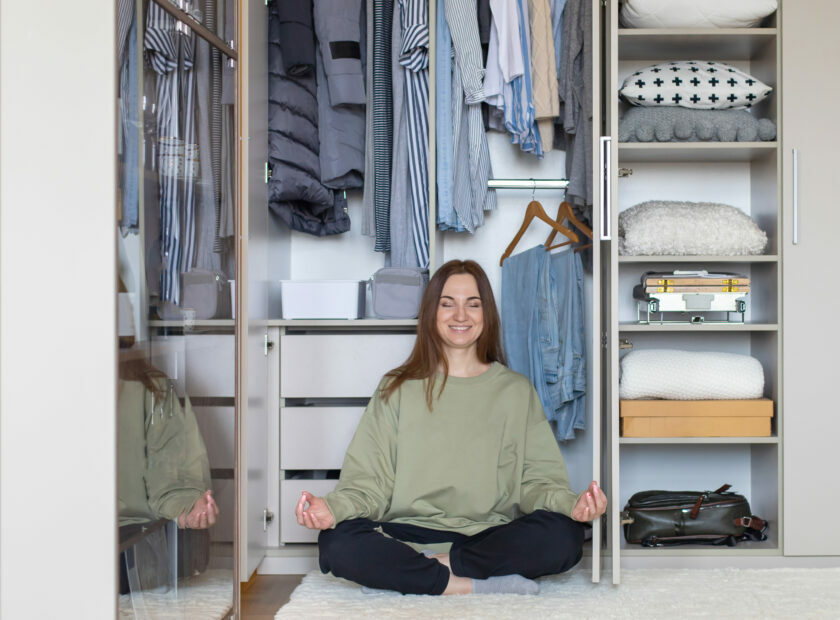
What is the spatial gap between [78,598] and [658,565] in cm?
195

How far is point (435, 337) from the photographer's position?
110 inches

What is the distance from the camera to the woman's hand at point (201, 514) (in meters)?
1.95

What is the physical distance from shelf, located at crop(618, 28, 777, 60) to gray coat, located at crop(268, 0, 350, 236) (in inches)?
42.0

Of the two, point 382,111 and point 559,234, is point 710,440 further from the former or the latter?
point 382,111

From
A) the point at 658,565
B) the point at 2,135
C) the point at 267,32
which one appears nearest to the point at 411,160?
the point at 267,32

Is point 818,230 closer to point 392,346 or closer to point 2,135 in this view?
point 392,346

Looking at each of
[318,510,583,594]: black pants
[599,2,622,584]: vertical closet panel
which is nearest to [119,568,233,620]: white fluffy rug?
[318,510,583,594]: black pants

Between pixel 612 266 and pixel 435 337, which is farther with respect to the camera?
pixel 435 337

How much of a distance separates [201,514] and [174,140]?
833 mm

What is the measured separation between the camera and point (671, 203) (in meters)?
3.04

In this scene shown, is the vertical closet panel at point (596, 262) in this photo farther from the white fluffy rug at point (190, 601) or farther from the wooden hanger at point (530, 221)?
the white fluffy rug at point (190, 601)

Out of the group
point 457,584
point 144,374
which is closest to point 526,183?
point 457,584

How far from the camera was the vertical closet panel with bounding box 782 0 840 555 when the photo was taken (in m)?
2.87

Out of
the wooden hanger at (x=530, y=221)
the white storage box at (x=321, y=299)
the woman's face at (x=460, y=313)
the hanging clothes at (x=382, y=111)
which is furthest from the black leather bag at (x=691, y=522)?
the hanging clothes at (x=382, y=111)
